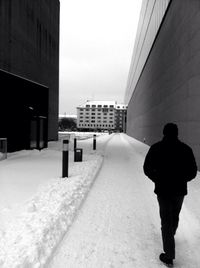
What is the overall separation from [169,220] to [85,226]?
1.61 m

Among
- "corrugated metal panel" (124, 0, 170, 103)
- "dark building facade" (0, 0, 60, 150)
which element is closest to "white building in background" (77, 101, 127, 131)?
"corrugated metal panel" (124, 0, 170, 103)

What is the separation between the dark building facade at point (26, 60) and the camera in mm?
16281

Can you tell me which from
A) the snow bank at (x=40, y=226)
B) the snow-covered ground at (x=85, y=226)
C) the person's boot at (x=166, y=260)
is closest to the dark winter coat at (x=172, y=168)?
the person's boot at (x=166, y=260)

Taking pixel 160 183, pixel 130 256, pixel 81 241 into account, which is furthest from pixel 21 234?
pixel 160 183

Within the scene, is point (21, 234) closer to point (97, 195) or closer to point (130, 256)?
point (130, 256)

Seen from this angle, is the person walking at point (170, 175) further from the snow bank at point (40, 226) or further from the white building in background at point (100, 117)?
the white building in background at point (100, 117)

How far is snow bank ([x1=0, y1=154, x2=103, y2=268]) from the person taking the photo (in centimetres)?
320

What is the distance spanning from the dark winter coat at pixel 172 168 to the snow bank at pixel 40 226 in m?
1.66

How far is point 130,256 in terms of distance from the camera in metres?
3.54

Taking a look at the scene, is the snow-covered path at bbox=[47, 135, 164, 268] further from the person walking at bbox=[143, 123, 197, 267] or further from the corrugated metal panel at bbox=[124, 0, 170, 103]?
the corrugated metal panel at bbox=[124, 0, 170, 103]

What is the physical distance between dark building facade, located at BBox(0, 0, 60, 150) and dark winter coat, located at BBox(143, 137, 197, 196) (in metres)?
13.0

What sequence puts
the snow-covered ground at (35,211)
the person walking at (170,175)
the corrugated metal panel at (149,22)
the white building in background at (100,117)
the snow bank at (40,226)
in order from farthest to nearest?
the white building in background at (100,117) → the corrugated metal panel at (149,22) → the person walking at (170,175) → the snow-covered ground at (35,211) → the snow bank at (40,226)

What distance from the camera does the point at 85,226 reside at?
15.0ft

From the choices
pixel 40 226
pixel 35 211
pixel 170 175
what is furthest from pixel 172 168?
pixel 35 211
